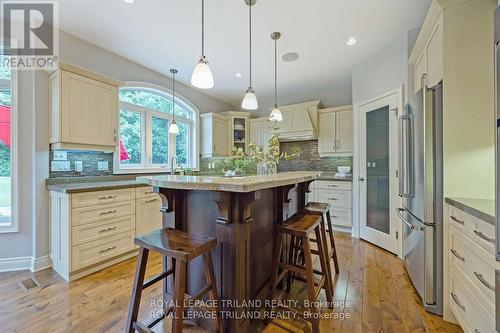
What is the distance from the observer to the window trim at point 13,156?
8.15 ft

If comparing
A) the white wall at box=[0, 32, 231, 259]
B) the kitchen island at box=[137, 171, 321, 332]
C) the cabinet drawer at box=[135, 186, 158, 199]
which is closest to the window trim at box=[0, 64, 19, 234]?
the white wall at box=[0, 32, 231, 259]

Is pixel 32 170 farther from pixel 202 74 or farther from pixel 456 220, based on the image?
pixel 456 220

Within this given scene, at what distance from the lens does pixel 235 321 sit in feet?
4.69

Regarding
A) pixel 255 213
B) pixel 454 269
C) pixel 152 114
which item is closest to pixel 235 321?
pixel 255 213

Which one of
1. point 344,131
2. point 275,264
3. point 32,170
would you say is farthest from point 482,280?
point 32,170

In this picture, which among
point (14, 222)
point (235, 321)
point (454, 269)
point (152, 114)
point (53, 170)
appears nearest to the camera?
point (235, 321)

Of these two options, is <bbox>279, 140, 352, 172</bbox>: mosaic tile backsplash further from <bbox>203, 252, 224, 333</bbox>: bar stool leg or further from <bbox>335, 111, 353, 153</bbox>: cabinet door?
<bbox>203, 252, 224, 333</bbox>: bar stool leg

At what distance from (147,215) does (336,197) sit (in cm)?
315

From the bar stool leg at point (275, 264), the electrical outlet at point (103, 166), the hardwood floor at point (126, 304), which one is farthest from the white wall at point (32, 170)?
the bar stool leg at point (275, 264)

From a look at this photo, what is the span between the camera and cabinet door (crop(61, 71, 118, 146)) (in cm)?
250

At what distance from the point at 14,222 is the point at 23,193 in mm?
328

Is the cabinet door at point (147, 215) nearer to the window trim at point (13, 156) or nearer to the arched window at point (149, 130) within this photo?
the arched window at point (149, 130)

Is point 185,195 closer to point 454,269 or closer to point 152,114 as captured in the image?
point 454,269

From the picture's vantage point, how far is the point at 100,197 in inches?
99.1
